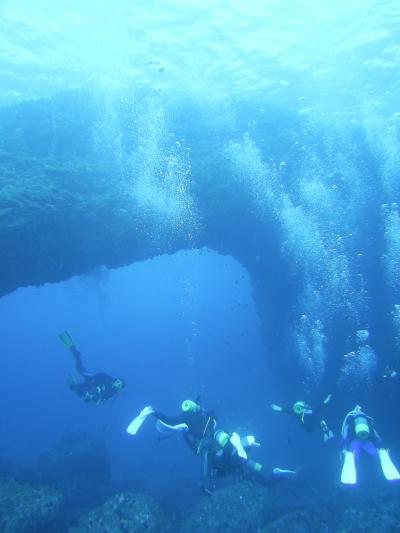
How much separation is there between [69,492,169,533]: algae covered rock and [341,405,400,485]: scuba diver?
4.27 meters

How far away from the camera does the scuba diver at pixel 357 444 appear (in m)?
7.44

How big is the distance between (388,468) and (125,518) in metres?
5.62

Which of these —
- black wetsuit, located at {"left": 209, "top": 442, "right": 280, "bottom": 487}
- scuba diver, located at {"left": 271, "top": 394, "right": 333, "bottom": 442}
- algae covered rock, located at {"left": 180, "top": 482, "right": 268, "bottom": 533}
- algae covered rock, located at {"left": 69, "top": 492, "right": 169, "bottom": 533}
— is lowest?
algae covered rock, located at {"left": 180, "top": 482, "right": 268, "bottom": 533}

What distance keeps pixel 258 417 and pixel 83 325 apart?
160834 millimetres

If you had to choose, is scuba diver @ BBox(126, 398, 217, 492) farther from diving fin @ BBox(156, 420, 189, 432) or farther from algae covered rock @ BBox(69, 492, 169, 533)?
algae covered rock @ BBox(69, 492, 169, 533)

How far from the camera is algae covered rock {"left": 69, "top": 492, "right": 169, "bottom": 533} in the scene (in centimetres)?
792

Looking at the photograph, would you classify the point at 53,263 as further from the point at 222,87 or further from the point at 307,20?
the point at 307,20

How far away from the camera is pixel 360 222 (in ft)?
48.4

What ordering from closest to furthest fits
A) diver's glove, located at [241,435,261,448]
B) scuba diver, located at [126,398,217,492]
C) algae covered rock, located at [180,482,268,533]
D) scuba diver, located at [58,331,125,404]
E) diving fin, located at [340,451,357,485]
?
diving fin, located at [340,451,357,485] < scuba diver, located at [126,398,217,492] < diver's glove, located at [241,435,261,448] < algae covered rock, located at [180,482,268,533] < scuba diver, located at [58,331,125,404]

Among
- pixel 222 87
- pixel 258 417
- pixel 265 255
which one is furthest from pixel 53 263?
pixel 258 417

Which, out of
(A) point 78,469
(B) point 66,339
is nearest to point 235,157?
(B) point 66,339

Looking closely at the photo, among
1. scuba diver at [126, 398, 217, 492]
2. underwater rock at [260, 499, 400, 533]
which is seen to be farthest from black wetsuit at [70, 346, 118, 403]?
underwater rock at [260, 499, 400, 533]

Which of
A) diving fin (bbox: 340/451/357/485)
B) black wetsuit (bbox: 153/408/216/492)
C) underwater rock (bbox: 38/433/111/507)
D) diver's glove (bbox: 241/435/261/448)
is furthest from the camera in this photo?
underwater rock (bbox: 38/433/111/507)

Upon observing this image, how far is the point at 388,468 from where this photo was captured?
724cm
